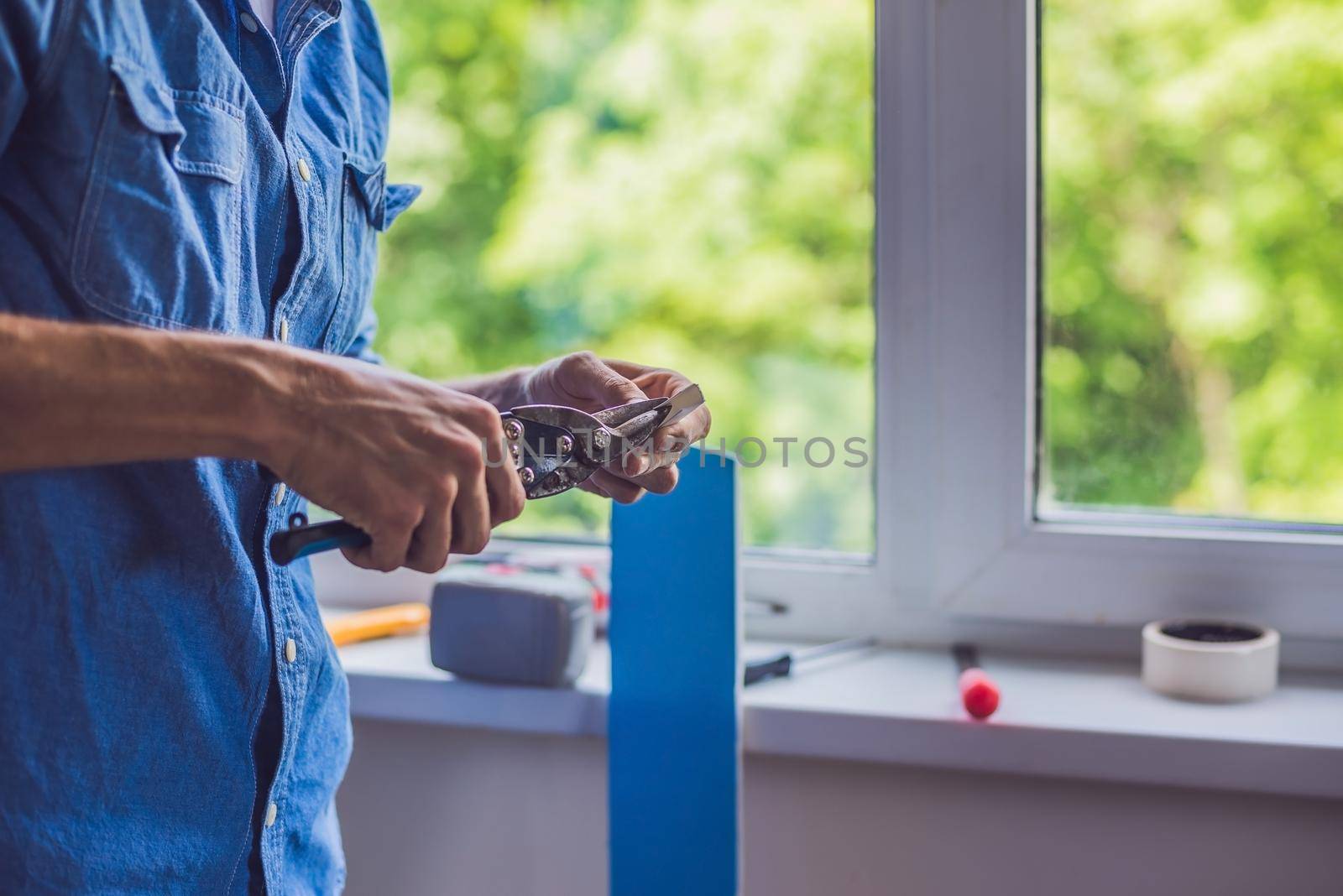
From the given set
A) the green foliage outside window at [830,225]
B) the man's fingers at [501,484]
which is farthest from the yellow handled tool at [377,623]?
the man's fingers at [501,484]

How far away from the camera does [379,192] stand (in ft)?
2.49

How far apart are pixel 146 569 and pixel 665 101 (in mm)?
1213

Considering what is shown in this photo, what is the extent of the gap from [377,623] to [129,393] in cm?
64

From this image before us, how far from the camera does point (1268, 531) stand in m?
0.98

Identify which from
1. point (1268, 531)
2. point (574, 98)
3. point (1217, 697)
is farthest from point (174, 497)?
point (574, 98)

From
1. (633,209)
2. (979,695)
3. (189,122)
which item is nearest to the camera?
(189,122)

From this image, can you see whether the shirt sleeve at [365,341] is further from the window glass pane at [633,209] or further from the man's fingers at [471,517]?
the window glass pane at [633,209]

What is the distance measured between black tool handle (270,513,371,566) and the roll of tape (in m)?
0.65

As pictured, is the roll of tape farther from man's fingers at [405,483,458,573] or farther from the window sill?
man's fingers at [405,483,458,573]

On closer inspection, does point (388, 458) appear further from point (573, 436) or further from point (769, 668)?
point (769, 668)

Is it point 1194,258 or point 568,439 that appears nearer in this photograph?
point 568,439

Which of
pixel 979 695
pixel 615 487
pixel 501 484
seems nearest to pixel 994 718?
pixel 979 695

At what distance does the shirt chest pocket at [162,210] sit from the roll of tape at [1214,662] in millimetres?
711

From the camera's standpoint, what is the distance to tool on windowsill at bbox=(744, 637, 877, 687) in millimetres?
934
